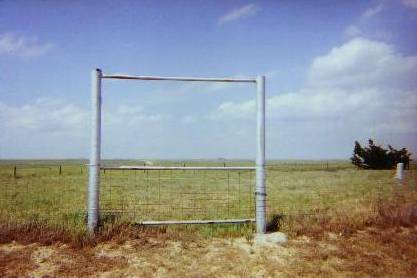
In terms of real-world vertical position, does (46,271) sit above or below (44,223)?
below

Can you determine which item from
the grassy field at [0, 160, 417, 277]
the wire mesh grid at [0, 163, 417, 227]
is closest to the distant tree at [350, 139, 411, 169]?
the wire mesh grid at [0, 163, 417, 227]

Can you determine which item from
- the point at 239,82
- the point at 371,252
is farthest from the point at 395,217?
the point at 239,82

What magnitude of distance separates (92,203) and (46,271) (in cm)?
133

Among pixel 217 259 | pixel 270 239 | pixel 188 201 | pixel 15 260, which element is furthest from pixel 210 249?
A: pixel 188 201

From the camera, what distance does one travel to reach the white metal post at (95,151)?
225 inches

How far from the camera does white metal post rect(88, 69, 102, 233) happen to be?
18.7 feet

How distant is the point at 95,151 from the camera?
576cm

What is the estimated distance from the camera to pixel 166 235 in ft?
18.8

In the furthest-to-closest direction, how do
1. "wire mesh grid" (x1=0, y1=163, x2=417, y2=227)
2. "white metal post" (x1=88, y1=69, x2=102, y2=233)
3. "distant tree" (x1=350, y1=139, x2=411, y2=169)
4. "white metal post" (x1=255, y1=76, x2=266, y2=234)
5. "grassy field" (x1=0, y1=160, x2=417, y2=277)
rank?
"distant tree" (x1=350, y1=139, x2=411, y2=169), "wire mesh grid" (x1=0, y1=163, x2=417, y2=227), "white metal post" (x1=255, y1=76, x2=266, y2=234), "white metal post" (x1=88, y1=69, x2=102, y2=233), "grassy field" (x1=0, y1=160, x2=417, y2=277)

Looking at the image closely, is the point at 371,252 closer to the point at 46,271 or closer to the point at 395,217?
the point at 395,217

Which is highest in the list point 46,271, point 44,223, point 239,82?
point 239,82

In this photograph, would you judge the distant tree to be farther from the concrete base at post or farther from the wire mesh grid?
the concrete base at post

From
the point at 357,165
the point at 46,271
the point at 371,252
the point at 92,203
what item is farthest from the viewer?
the point at 357,165

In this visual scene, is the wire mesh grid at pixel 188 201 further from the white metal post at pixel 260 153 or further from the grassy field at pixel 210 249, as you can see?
the white metal post at pixel 260 153
